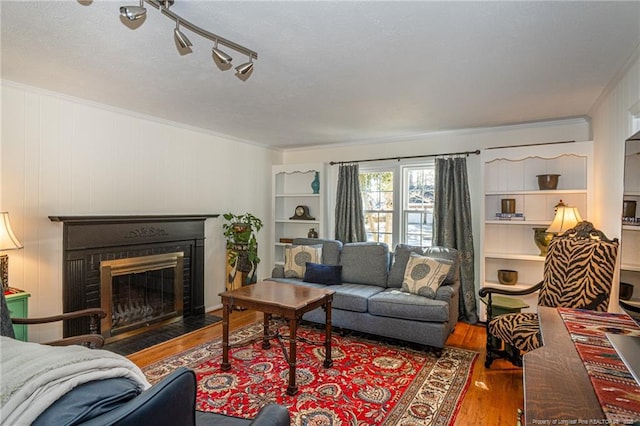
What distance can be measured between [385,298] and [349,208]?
195cm

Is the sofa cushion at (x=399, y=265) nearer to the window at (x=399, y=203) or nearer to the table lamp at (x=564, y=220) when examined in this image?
the window at (x=399, y=203)

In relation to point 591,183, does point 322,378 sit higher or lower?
lower

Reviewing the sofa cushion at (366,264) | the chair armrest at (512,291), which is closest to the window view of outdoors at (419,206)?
the sofa cushion at (366,264)

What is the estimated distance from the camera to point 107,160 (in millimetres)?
3576

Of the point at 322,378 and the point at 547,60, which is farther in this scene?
the point at 322,378

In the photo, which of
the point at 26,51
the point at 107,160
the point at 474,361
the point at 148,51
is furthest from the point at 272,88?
the point at 474,361

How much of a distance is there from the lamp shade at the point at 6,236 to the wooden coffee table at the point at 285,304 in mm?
1634

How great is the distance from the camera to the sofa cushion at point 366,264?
422cm

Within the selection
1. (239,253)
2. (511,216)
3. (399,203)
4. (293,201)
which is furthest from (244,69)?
(293,201)

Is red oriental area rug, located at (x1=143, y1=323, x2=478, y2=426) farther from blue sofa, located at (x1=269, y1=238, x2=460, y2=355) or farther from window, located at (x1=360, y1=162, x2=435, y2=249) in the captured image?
window, located at (x1=360, y1=162, x2=435, y2=249)

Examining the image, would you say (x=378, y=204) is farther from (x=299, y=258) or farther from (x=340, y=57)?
(x=340, y=57)

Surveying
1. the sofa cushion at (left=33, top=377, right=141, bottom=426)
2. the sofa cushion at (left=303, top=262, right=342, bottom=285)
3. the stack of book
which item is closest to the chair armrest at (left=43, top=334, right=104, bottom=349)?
the sofa cushion at (left=33, top=377, right=141, bottom=426)

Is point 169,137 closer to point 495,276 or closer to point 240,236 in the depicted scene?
point 240,236

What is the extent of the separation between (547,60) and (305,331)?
338 centimetres
